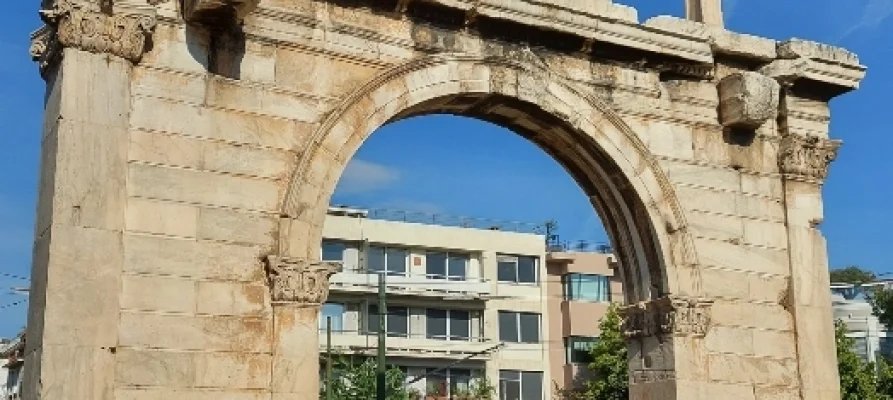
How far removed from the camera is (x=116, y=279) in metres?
10.1

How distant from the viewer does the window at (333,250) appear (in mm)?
34406

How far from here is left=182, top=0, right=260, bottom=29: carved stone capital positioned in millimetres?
10797

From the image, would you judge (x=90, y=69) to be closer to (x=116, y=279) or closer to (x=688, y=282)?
(x=116, y=279)

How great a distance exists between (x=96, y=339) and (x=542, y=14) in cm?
599

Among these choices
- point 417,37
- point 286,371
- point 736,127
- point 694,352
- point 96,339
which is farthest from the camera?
point 736,127

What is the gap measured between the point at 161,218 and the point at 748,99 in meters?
7.08

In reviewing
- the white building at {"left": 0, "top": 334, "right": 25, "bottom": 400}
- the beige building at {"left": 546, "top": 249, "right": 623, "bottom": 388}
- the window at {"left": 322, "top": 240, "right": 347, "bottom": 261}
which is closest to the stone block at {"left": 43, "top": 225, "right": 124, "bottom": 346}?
the window at {"left": 322, "top": 240, "right": 347, "bottom": 261}

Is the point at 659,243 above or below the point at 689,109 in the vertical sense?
below

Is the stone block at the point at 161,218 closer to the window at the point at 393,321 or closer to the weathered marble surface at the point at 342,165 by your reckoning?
the weathered marble surface at the point at 342,165

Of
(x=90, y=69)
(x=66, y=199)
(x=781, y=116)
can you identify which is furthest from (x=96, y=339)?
(x=781, y=116)

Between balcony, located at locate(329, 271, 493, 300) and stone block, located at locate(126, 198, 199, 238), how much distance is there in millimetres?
22711

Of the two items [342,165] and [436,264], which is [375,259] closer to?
[436,264]

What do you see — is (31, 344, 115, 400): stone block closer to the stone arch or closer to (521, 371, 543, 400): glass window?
the stone arch

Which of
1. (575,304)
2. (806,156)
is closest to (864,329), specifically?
(575,304)
